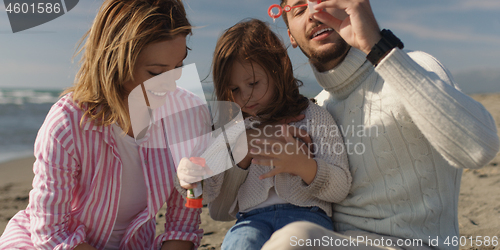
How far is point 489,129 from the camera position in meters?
1.39

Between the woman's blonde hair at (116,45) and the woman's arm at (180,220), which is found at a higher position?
the woman's blonde hair at (116,45)

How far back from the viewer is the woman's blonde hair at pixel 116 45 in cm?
172

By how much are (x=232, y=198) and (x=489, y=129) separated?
1302mm

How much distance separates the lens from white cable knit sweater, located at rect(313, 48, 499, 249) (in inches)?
55.2

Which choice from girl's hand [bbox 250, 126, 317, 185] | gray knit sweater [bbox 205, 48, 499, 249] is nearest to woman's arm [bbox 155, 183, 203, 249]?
gray knit sweater [bbox 205, 48, 499, 249]

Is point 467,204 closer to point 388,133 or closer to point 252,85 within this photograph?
point 388,133

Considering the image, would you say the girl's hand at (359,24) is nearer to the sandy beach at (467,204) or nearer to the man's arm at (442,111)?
the man's arm at (442,111)

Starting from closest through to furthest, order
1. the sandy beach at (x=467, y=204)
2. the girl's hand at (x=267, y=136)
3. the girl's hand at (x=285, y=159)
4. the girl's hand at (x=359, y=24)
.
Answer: the girl's hand at (x=359, y=24) < the girl's hand at (x=285, y=159) < the girl's hand at (x=267, y=136) < the sandy beach at (x=467, y=204)

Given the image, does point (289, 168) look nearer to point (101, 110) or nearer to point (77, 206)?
point (101, 110)

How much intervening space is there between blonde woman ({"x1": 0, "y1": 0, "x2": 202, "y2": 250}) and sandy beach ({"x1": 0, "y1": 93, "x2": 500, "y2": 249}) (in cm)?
125

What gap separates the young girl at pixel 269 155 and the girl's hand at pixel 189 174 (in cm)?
18

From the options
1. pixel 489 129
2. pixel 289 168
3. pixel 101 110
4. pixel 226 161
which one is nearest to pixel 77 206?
pixel 101 110

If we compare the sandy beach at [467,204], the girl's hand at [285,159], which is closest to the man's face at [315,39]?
the girl's hand at [285,159]

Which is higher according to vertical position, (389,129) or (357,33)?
(357,33)
